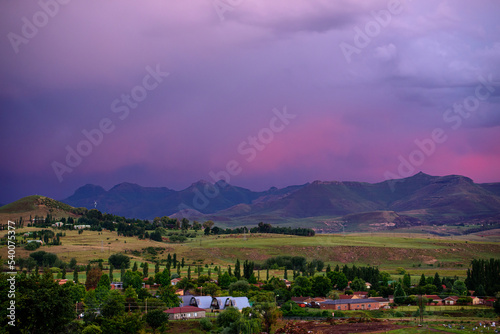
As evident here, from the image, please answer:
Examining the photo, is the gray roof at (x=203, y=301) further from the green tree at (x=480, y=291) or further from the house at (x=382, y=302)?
the green tree at (x=480, y=291)

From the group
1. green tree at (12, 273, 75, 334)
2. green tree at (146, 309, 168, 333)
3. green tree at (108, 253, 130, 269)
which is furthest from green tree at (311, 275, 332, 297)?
green tree at (12, 273, 75, 334)

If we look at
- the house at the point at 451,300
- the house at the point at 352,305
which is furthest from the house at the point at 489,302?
the house at the point at 352,305

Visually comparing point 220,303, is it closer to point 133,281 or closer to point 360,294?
point 133,281

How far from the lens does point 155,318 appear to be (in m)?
61.7

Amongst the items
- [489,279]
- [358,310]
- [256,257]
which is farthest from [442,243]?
[358,310]

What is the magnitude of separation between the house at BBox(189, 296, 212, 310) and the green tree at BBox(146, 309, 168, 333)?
15.7 metres

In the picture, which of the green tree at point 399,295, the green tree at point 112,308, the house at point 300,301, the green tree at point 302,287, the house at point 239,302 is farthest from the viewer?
the green tree at point 302,287

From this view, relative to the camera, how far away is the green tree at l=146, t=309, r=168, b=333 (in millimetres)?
61656

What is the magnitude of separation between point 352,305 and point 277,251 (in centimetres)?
7930

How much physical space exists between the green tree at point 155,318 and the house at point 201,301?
15.7 meters

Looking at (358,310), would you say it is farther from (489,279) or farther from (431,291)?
(489,279)

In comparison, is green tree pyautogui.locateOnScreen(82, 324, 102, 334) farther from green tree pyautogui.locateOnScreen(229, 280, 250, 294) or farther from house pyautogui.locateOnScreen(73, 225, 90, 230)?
house pyautogui.locateOnScreen(73, 225, 90, 230)

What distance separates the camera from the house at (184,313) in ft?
226

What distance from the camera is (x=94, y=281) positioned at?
88.2 m
